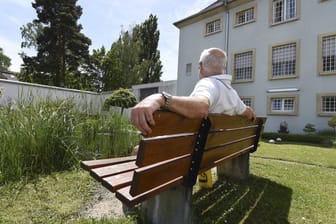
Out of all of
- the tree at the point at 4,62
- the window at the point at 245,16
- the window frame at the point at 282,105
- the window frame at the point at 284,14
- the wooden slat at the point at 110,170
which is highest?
the tree at the point at 4,62

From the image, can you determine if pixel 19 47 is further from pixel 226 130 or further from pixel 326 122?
pixel 226 130

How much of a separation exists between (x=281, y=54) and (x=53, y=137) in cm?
1459

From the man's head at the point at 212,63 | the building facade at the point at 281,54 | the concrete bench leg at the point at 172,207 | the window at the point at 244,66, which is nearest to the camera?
the concrete bench leg at the point at 172,207

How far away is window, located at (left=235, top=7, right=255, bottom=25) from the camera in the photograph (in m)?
16.6

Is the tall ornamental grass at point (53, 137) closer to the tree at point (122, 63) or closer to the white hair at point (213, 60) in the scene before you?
the white hair at point (213, 60)

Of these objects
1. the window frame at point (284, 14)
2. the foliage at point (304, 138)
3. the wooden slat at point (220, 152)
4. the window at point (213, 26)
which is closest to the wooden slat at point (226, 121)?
the wooden slat at point (220, 152)

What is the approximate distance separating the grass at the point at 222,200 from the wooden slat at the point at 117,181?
52 cm

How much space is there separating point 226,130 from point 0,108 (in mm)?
3496

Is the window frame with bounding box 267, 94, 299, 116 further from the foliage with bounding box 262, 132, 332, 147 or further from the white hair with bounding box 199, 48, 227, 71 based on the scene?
the white hair with bounding box 199, 48, 227, 71

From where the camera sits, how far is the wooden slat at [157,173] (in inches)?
50.2

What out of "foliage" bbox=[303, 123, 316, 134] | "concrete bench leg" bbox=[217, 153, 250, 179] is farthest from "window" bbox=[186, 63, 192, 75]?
"concrete bench leg" bbox=[217, 153, 250, 179]

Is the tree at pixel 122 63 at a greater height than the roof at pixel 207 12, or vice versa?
the roof at pixel 207 12

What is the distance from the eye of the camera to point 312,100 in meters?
13.3

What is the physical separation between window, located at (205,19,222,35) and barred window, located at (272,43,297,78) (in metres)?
4.84
